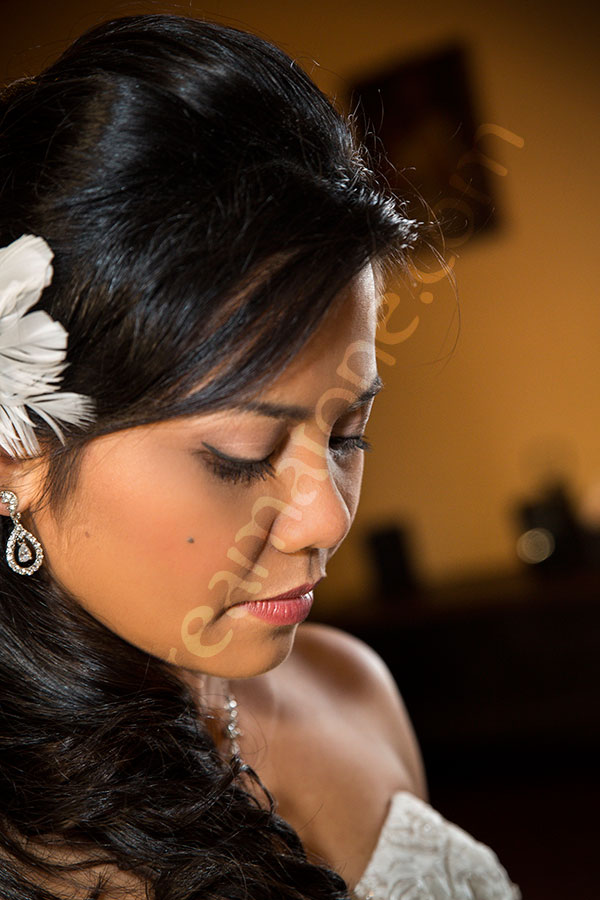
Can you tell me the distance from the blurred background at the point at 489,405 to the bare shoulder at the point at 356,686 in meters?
1.49

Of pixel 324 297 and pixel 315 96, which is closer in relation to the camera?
pixel 324 297

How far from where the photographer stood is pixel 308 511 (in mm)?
939

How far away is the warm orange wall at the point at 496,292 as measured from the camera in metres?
3.26

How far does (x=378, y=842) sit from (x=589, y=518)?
217 cm

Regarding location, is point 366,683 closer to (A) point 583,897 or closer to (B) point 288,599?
(B) point 288,599

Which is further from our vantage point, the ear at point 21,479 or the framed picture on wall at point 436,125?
the framed picture on wall at point 436,125

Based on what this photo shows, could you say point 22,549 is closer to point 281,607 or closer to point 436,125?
point 281,607

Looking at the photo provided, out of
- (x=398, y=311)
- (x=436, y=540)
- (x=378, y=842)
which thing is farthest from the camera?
(x=436, y=540)

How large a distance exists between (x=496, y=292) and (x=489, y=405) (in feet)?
1.34

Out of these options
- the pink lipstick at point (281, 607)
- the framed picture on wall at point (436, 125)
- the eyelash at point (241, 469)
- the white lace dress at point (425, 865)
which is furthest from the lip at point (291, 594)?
the framed picture on wall at point (436, 125)

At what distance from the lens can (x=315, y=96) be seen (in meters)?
1.01

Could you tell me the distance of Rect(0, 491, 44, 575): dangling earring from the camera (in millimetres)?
994

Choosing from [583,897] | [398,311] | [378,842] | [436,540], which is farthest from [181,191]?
[436,540]

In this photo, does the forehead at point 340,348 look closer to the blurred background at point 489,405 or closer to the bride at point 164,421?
the bride at point 164,421
